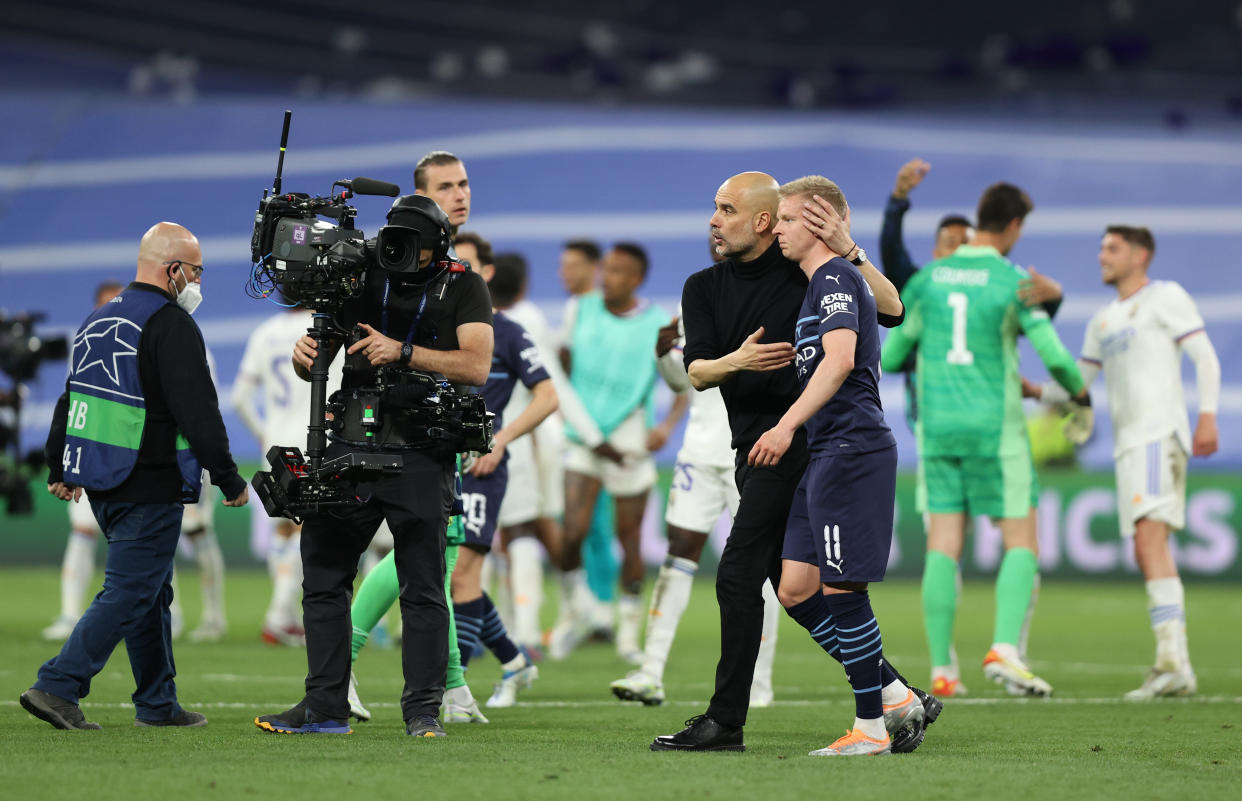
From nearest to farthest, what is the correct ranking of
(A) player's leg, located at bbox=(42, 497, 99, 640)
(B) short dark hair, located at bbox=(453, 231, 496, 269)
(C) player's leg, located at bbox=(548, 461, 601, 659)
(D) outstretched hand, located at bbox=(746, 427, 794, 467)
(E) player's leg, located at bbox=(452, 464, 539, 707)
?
(D) outstretched hand, located at bbox=(746, 427, 794, 467)
(E) player's leg, located at bbox=(452, 464, 539, 707)
(B) short dark hair, located at bbox=(453, 231, 496, 269)
(C) player's leg, located at bbox=(548, 461, 601, 659)
(A) player's leg, located at bbox=(42, 497, 99, 640)

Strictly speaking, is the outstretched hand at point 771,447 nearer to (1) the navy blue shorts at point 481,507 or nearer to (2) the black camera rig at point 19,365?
(1) the navy blue shorts at point 481,507

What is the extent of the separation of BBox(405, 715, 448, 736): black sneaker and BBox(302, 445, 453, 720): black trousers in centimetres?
3

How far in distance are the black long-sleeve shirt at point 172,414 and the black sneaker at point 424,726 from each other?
1.21 m

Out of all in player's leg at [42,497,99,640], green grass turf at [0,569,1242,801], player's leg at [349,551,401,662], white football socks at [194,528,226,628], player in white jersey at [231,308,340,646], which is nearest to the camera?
green grass turf at [0,569,1242,801]

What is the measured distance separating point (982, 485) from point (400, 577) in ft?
13.2

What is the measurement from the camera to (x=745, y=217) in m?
6.37

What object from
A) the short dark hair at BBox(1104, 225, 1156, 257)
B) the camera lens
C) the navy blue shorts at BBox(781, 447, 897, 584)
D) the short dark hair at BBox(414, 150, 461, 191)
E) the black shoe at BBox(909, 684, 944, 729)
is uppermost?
the short dark hair at BBox(1104, 225, 1156, 257)

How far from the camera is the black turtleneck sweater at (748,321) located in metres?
6.35

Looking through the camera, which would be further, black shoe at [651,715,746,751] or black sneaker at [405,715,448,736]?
black sneaker at [405,715,448,736]

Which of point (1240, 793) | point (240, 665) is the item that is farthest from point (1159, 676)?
point (240, 665)

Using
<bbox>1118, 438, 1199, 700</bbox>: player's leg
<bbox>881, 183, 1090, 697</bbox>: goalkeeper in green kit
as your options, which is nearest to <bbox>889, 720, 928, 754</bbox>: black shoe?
<bbox>881, 183, 1090, 697</bbox>: goalkeeper in green kit

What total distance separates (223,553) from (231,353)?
5.65 metres

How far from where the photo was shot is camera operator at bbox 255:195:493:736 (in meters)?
6.39

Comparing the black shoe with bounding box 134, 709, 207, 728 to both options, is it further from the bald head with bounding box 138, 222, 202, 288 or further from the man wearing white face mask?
the bald head with bounding box 138, 222, 202, 288
